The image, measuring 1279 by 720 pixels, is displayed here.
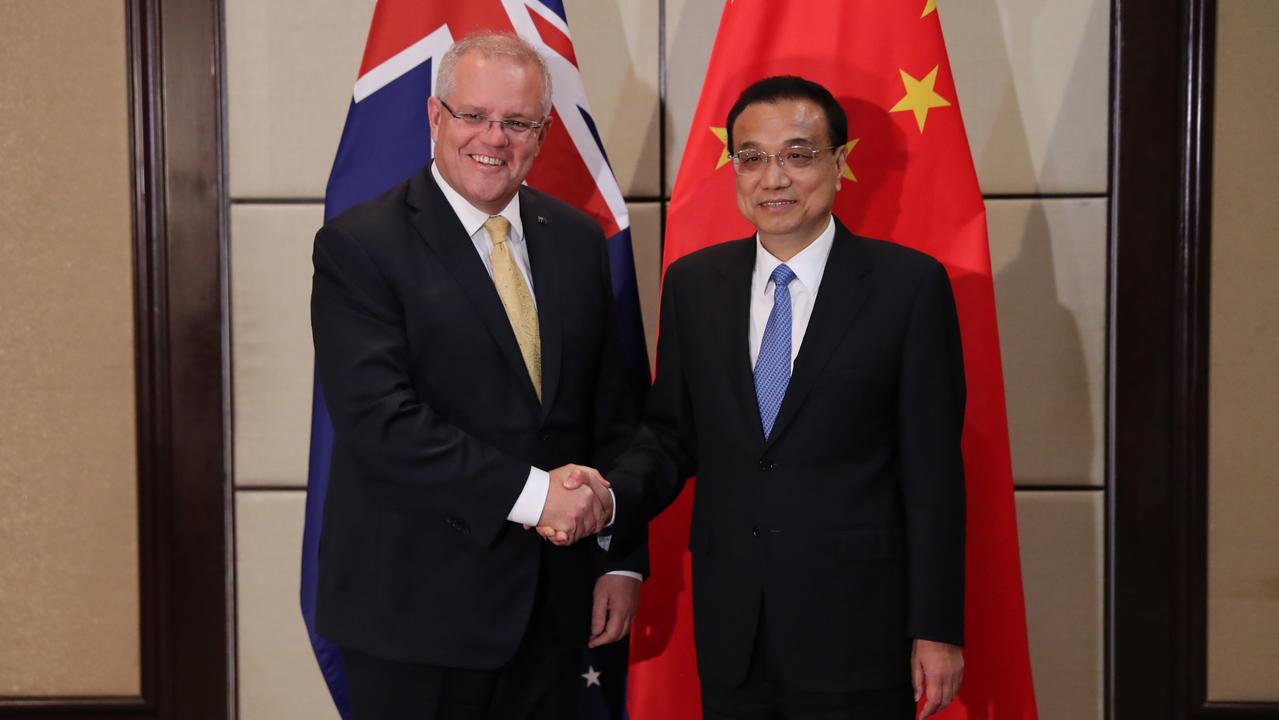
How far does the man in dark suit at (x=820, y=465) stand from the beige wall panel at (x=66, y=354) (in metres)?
1.58

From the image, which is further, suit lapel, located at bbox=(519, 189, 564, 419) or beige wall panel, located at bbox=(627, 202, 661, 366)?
beige wall panel, located at bbox=(627, 202, 661, 366)

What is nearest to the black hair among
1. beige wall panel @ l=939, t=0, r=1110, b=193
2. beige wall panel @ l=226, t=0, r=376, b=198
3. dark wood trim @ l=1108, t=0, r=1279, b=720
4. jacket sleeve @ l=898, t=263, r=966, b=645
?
jacket sleeve @ l=898, t=263, r=966, b=645

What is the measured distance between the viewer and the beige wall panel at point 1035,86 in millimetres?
2387

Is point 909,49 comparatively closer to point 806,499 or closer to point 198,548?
point 806,499

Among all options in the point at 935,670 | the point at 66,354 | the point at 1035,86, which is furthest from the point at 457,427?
the point at 1035,86

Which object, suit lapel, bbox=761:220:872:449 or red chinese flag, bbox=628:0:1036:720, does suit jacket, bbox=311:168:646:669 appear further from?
red chinese flag, bbox=628:0:1036:720

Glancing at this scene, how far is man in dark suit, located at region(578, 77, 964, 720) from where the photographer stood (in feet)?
4.91

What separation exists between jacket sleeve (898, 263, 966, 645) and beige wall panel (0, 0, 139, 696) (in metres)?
1.94

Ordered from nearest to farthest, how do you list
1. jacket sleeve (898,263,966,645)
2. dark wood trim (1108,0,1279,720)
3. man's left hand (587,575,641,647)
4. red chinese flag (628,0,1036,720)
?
1. jacket sleeve (898,263,966,645)
2. man's left hand (587,575,641,647)
3. red chinese flag (628,0,1036,720)
4. dark wood trim (1108,0,1279,720)

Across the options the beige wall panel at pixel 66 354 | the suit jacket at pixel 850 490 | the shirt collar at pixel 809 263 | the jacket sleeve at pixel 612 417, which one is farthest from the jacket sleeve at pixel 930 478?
the beige wall panel at pixel 66 354

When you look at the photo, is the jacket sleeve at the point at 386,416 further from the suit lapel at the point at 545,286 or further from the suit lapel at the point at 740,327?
the suit lapel at the point at 740,327

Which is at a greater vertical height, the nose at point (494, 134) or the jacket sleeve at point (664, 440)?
the nose at point (494, 134)

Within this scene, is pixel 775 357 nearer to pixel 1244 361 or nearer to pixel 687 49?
pixel 687 49

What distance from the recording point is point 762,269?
5.36 feet
